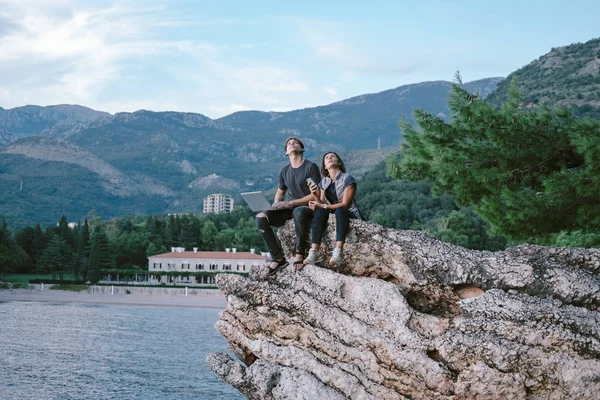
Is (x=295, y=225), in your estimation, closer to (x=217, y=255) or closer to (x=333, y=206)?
(x=333, y=206)

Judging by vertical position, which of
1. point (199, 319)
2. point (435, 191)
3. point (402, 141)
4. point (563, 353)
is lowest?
point (199, 319)

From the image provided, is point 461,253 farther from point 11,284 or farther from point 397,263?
point 11,284

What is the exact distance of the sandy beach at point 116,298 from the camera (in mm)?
84625

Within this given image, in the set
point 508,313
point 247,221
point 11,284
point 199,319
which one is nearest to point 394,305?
point 508,313

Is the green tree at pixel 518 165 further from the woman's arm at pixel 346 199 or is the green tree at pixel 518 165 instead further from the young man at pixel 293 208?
the young man at pixel 293 208

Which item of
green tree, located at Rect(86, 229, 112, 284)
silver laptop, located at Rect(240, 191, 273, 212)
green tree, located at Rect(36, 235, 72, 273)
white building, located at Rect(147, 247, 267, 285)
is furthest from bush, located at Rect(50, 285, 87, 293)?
silver laptop, located at Rect(240, 191, 273, 212)

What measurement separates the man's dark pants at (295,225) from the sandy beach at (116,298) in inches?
2824

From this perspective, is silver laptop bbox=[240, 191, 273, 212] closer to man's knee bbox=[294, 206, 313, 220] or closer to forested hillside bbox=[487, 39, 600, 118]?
man's knee bbox=[294, 206, 313, 220]

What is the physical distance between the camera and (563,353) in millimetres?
9406

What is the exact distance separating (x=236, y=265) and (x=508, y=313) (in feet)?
338

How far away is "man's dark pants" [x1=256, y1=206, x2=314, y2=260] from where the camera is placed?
35.4 ft

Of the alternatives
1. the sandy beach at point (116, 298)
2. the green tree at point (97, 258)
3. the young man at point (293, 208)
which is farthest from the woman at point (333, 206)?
the green tree at point (97, 258)

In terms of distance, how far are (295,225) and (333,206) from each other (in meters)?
0.66

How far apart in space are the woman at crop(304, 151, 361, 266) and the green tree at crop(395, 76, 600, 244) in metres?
5.90
